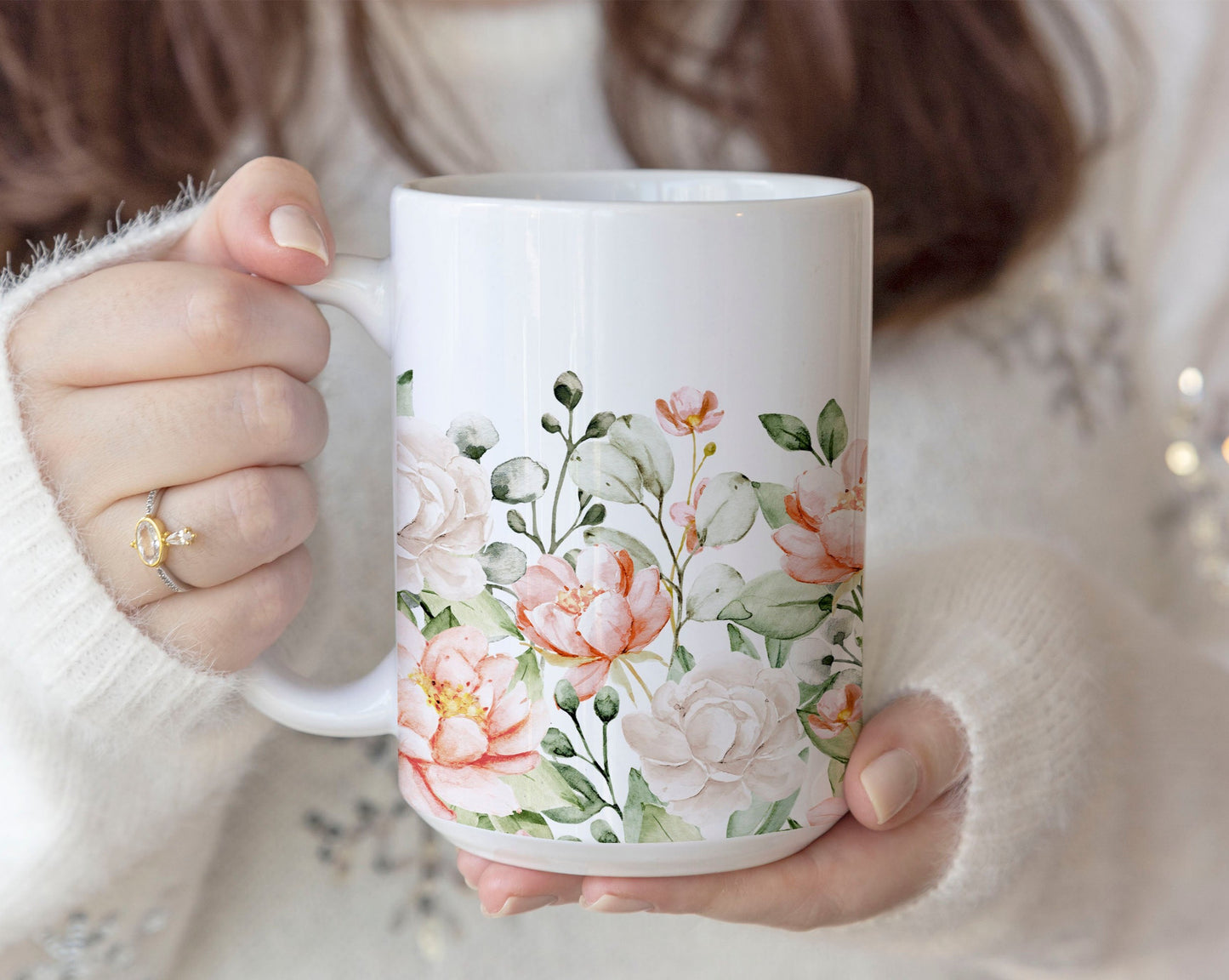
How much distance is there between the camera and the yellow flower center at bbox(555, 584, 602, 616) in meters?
0.44

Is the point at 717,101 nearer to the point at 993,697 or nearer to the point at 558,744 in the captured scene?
the point at 993,697

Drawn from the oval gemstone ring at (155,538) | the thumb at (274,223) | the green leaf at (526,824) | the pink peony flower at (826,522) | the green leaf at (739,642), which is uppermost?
the thumb at (274,223)

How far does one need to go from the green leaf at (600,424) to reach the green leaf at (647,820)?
14 centimetres

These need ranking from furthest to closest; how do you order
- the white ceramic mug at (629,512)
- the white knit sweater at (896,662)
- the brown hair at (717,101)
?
the brown hair at (717,101) < the white knit sweater at (896,662) < the white ceramic mug at (629,512)

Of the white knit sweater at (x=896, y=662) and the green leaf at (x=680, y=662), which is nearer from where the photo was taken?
the green leaf at (x=680, y=662)

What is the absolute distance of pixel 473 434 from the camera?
0.45 meters

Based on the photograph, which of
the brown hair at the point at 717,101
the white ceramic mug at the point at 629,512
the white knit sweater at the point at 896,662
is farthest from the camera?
the brown hair at the point at 717,101

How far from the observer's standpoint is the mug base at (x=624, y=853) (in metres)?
0.46

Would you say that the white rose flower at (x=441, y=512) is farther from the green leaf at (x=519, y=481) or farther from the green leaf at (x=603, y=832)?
the green leaf at (x=603, y=832)

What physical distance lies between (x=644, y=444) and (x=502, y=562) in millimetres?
78

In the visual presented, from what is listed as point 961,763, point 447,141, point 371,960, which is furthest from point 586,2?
point 371,960

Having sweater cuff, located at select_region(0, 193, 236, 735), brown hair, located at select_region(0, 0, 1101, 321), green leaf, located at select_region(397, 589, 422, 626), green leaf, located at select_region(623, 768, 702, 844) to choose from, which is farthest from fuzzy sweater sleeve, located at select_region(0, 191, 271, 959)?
brown hair, located at select_region(0, 0, 1101, 321)

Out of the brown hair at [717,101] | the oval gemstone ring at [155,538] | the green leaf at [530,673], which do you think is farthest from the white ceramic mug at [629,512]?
the brown hair at [717,101]

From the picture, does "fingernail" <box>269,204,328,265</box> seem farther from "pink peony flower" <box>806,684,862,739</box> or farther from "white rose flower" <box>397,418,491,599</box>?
"pink peony flower" <box>806,684,862,739</box>
